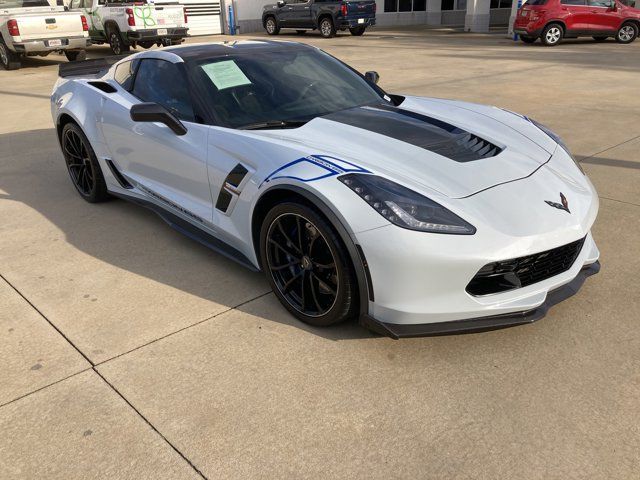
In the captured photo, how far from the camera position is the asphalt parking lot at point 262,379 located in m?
2.19

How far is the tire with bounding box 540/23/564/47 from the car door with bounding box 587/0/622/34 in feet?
3.35

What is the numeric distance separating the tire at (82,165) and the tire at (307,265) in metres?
2.28

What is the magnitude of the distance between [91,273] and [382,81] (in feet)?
27.7

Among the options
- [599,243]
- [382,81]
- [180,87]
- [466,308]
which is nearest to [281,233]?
[466,308]

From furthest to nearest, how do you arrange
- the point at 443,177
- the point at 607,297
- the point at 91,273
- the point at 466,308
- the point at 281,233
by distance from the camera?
1. the point at 91,273
2. the point at 607,297
3. the point at 281,233
4. the point at 443,177
5. the point at 466,308

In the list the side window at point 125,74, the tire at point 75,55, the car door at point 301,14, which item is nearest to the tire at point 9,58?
the tire at point 75,55

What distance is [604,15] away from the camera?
16.7 metres

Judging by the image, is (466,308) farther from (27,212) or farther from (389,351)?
(27,212)

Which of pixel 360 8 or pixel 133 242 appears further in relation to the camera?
pixel 360 8

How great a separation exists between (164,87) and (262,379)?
2.30m

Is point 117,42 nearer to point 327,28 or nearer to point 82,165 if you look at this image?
point 327,28

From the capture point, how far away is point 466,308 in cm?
254

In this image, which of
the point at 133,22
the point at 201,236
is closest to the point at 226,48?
the point at 201,236

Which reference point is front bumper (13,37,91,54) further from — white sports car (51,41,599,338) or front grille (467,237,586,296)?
front grille (467,237,586,296)
